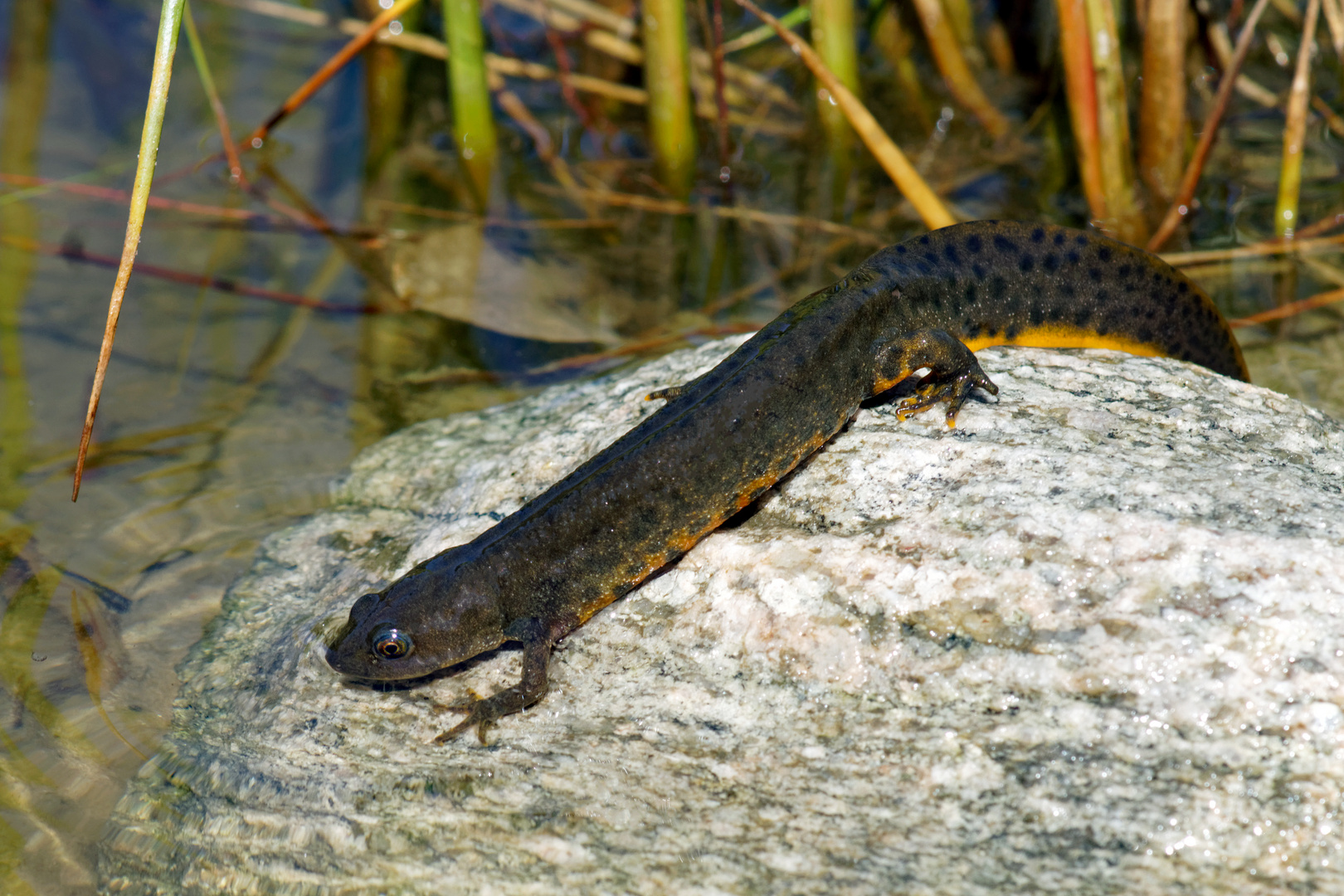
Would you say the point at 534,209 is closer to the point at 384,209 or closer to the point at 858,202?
the point at 384,209

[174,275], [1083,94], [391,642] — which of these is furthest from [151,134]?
[1083,94]

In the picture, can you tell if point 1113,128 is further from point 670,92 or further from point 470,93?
point 470,93

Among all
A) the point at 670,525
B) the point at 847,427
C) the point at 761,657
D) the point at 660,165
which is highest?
the point at 660,165

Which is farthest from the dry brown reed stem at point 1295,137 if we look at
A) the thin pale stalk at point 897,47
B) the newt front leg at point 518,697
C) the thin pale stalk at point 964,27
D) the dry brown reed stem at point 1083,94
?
the newt front leg at point 518,697

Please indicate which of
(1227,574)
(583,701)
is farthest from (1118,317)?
(583,701)

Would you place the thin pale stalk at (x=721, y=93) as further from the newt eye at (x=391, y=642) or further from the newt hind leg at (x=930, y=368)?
the newt eye at (x=391, y=642)

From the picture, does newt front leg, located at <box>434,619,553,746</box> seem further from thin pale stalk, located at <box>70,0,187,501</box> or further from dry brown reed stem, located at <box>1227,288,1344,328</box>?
dry brown reed stem, located at <box>1227,288,1344,328</box>

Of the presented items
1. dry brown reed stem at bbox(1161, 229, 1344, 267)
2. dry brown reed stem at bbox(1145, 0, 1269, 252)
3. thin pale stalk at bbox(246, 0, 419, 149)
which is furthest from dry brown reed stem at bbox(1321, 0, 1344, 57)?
thin pale stalk at bbox(246, 0, 419, 149)
